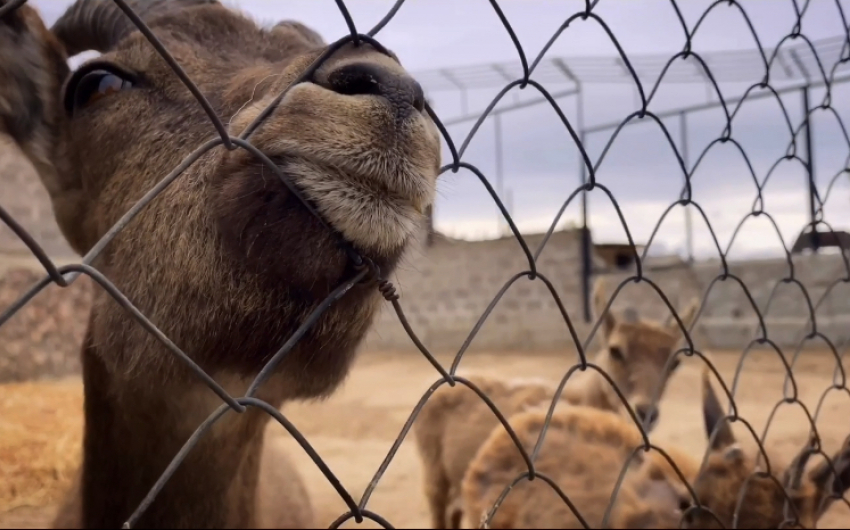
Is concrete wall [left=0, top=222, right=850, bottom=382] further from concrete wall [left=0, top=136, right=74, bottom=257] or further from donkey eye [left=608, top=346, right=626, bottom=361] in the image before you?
donkey eye [left=608, top=346, right=626, bottom=361]

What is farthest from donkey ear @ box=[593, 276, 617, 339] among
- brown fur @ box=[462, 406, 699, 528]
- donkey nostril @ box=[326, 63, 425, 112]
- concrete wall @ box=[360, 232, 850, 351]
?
concrete wall @ box=[360, 232, 850, 351]

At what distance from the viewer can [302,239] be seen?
1.34 metres

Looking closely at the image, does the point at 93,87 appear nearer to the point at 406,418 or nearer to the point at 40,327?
the point at 40,327

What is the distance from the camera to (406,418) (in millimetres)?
9703

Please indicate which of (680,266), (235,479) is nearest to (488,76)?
(680,266)

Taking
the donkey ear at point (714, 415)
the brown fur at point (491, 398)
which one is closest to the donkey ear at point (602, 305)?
the brown fur at point (491, 398)

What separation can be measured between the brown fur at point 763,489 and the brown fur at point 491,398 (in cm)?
199

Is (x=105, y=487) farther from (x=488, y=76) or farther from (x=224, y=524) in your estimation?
(x=488, y=76)

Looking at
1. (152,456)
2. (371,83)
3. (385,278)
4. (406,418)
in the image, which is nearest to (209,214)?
(385,278)

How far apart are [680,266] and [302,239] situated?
14494 millimetres

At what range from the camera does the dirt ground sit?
18.4ft

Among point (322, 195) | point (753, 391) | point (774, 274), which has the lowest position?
point (753, 391)

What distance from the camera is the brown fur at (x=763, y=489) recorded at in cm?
277

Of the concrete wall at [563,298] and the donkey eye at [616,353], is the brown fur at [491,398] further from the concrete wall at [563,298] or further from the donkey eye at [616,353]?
the concrete wall at [563,298]
